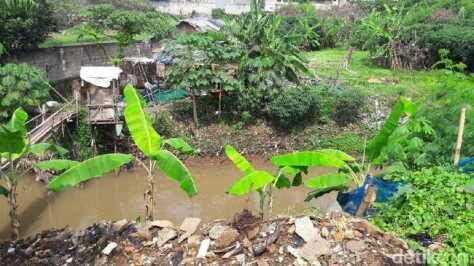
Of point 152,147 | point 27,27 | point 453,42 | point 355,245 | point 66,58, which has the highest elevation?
point 27,27

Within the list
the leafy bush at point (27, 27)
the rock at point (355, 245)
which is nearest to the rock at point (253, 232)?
the rock at point (355, 245)

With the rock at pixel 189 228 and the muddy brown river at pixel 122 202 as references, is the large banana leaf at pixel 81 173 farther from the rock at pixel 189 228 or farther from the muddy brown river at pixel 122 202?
the muddy brown river at pixel 122 202

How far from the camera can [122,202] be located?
1016cm

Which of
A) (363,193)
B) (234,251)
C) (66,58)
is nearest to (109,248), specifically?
(234,251)

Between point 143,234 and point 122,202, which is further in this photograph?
point 122,202

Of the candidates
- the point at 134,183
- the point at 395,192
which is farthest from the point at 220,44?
the point at 395,192

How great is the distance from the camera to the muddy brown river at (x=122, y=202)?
30.2 feet

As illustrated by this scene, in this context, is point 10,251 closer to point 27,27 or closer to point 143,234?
point 143,234

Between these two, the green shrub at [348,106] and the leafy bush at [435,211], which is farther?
the green shrub at [348,106]

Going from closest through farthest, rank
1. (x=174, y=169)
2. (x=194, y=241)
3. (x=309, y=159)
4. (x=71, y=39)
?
(x=194, y=241) → (x=309, y=159) → (x=174, y=169) → (x=71, y=39)

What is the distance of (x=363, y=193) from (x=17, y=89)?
29.7 ft

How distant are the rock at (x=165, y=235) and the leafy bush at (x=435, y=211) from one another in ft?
8.34

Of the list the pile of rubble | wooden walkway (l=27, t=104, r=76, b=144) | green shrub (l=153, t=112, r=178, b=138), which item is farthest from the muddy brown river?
the pile of rubble

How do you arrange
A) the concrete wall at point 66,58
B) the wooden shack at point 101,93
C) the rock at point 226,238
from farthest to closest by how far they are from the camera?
the concrete wall at point 66,58 < the wooden shack at point 101,93 < the rock at point 226,238
